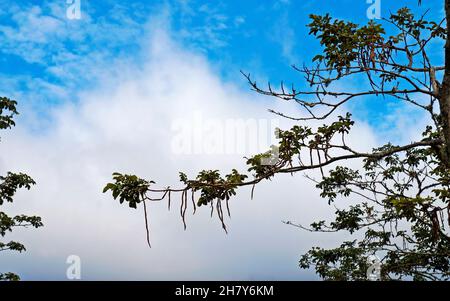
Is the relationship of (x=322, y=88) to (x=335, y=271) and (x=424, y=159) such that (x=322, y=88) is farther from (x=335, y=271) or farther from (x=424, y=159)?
(x=335, y=271)

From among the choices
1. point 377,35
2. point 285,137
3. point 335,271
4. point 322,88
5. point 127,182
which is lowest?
point 335,271

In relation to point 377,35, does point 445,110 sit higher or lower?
lower

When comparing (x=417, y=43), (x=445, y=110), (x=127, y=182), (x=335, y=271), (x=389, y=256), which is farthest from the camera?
(x=335, y=271)

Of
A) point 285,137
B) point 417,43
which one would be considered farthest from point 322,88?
point 417,43

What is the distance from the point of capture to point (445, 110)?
21.4ft

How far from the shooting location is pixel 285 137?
6.98 meters

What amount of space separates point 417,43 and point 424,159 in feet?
12.8
